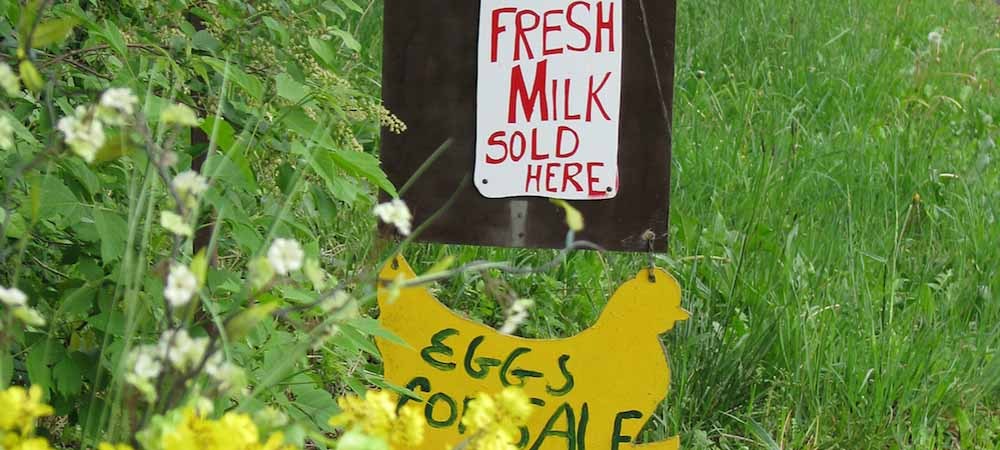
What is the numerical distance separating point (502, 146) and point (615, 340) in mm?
382

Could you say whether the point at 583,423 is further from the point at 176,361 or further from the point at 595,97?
the point at 176,361

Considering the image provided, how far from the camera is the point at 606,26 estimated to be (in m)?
2.19

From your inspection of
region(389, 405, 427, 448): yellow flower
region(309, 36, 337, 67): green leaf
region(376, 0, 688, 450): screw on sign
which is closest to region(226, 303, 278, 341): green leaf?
region(389, 405, 427, 448): yellow flower

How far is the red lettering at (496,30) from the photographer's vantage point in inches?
86.9

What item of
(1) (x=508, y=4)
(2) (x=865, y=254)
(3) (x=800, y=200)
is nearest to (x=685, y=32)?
(3) (x=800, y=200)

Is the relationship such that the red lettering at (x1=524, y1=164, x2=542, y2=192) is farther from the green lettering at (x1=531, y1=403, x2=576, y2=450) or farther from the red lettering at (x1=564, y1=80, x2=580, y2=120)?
the green lettering at (x1=531, y1=403, x2=576, y2=450)

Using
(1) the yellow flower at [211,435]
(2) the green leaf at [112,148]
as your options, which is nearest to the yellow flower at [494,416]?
(1) the yellow flower at [211,435]

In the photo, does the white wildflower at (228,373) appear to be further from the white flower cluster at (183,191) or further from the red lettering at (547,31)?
the red lettering at (547,31)

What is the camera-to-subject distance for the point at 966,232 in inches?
131

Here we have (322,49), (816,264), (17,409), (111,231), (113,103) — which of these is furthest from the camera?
(816,264)

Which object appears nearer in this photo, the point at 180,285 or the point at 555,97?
the point at 180,285

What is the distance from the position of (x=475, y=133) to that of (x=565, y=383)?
1.49 feet

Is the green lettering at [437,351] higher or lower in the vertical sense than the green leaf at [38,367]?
lower

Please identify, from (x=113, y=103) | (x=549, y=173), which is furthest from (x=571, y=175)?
(x=113, y=103)
